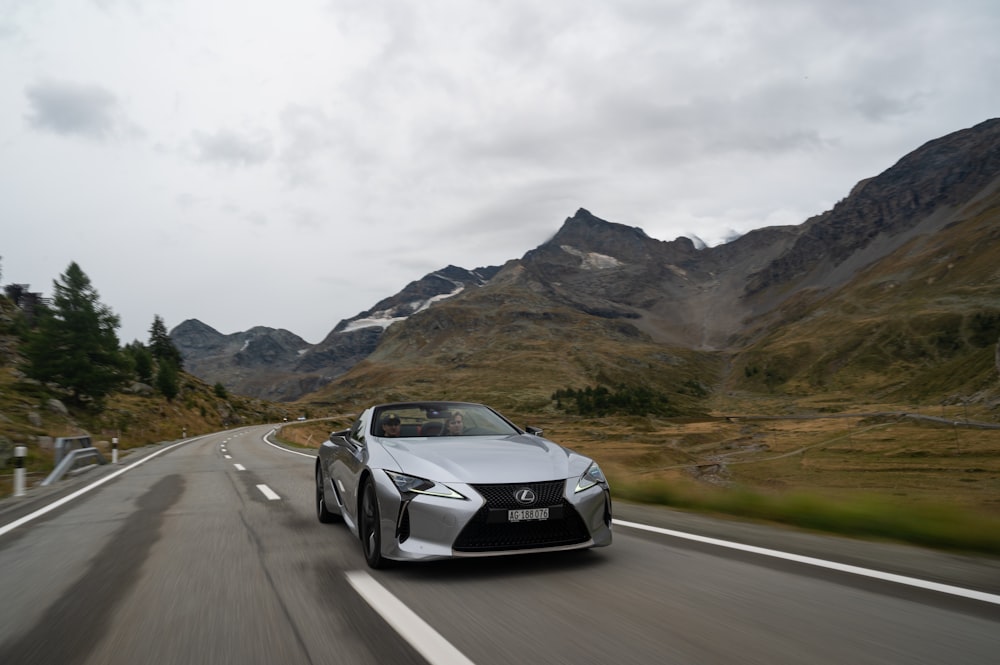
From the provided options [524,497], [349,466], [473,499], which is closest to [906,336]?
[349,466]

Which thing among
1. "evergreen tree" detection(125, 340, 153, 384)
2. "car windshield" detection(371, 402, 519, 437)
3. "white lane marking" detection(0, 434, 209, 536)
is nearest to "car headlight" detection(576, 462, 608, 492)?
"car windshield" detection(371, 402, 519, 437)

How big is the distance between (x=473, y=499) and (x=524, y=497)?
364 mm

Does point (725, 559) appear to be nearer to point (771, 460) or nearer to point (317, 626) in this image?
point (317, 626)

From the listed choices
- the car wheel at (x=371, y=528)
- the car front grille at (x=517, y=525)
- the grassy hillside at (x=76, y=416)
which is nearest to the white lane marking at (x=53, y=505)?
the grassy hillside at (x=76, y=416)

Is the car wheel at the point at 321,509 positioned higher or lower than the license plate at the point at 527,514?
lower

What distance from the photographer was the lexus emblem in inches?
184

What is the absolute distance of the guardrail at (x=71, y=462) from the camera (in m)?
15.3

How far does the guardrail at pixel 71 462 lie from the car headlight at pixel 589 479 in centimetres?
1447

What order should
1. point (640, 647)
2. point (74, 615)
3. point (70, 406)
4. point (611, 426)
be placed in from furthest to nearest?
point (611, 426), point (70, 406), point (74, 615), point (640, 647)

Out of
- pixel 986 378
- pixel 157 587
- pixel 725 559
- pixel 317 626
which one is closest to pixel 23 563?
pixel 157 587

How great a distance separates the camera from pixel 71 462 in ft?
55.3

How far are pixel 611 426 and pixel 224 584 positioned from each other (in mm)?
80161

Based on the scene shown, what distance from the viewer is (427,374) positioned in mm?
185625

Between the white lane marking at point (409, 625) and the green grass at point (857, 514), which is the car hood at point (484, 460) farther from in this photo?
the green grass at point (857, 514)
